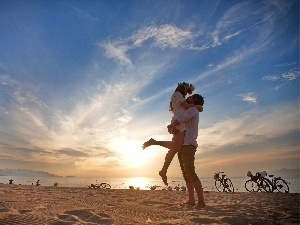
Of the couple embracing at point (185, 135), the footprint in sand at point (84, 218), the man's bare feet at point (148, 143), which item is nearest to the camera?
the footprint in sand at point (84, 218)

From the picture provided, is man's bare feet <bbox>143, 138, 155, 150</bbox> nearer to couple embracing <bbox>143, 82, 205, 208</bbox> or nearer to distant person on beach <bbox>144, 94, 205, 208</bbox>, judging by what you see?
couple embracing <bbox>143, 82, 205, 208</bbox>

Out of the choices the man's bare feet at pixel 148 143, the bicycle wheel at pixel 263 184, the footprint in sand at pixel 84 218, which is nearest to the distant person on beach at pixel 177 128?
the man's bare feet at pixel 148 143

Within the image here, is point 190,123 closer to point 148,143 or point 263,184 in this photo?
point 148,143

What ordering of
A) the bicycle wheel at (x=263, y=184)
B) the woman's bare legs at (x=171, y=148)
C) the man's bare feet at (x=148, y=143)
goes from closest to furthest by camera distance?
the woman's bare legs at (x=171, y=148) → the man's bare feet at (x=148, y=143) → the bicycle wheel at (x=263, y=184)

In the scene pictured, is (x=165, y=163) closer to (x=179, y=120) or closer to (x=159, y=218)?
(x=179, y=120)

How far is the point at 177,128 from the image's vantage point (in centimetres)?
550

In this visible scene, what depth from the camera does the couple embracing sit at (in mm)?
5184

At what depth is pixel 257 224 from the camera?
320cm

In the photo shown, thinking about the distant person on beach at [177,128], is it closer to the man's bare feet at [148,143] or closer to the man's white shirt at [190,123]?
the man's bare feet at [148,143]

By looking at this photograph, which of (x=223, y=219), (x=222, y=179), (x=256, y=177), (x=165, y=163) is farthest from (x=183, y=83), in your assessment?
(x=222, y=179)

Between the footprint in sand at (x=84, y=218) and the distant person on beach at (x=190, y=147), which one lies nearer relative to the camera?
the footprint in sand at (x=84, y=218)

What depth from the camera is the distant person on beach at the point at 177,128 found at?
539 centimetres

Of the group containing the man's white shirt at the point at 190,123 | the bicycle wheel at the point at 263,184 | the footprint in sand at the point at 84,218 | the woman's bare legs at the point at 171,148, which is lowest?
the footprint in sand at the point at 84,218

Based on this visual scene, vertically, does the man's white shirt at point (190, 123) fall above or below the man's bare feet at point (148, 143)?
above
